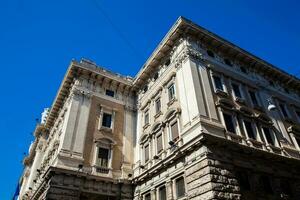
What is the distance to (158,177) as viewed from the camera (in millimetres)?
17109

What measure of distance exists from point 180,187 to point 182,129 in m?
3.68

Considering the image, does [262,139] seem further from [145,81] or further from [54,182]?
[54,182]

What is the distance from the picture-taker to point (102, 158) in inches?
810

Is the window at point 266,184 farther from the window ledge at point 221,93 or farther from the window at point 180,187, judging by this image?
the window ledge at point 221,93

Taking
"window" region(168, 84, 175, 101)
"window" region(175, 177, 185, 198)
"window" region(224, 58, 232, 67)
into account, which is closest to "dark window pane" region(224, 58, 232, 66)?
"window" region(224, 58, 232, 67)

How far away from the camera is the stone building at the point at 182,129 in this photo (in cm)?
1432

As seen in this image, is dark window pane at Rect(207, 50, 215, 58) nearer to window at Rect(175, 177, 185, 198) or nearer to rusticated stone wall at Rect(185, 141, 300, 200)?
rusticated stone wall at Rect(185, 141, 300, 200)

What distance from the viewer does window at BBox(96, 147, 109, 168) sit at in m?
20.1

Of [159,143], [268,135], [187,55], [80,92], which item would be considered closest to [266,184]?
[268,135]

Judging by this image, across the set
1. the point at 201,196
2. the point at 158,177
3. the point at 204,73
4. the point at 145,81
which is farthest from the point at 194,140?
the point at 145,81

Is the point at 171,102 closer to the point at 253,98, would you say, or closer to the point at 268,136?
the point at 253,98

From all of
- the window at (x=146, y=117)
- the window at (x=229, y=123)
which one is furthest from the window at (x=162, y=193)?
A: the window at (x=146, y=117)

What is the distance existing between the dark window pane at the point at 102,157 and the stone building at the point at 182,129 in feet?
0.30

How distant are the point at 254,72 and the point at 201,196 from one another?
1565cm
